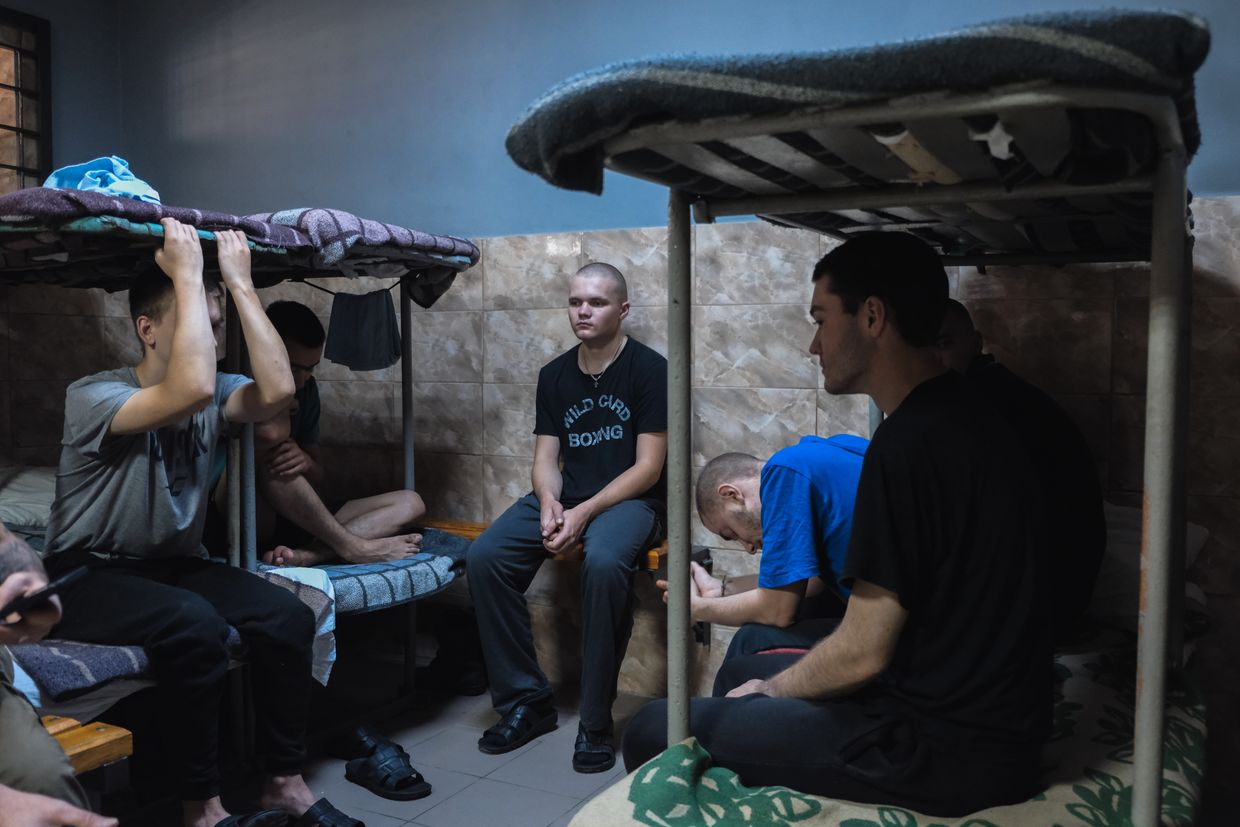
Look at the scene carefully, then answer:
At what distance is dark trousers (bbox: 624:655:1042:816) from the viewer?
1719 millimetres

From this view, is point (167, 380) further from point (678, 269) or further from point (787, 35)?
point (787, 35)

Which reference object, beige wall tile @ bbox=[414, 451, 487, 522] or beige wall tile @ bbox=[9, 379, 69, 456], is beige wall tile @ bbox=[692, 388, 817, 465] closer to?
beige wall tile @ bbox=[414, 451, 487, 522]

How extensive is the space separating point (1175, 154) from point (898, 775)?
3.61ft

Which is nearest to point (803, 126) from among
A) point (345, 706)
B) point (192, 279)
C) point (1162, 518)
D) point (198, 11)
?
point (1162, 518)

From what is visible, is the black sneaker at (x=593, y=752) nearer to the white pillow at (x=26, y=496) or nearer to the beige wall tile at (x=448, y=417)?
the beige wall tile at (x=448, y=417)

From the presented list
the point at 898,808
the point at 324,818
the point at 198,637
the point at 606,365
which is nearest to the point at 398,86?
the point at 606,365

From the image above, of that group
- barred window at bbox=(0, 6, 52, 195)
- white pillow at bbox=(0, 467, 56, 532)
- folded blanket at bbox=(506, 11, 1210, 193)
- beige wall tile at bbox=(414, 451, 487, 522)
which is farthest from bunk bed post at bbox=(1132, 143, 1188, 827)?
barred window at bbox=(0, 6, 52, 195)

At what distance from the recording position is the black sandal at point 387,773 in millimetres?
3068

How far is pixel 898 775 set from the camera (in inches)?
68.1

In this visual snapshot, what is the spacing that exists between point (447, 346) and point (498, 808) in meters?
2.03

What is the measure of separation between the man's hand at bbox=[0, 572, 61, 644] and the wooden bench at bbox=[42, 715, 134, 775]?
17.4 inches

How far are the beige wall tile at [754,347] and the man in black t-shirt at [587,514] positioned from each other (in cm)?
19

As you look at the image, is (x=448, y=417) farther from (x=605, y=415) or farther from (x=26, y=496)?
(x=26, y=496)

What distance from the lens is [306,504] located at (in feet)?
11.3
